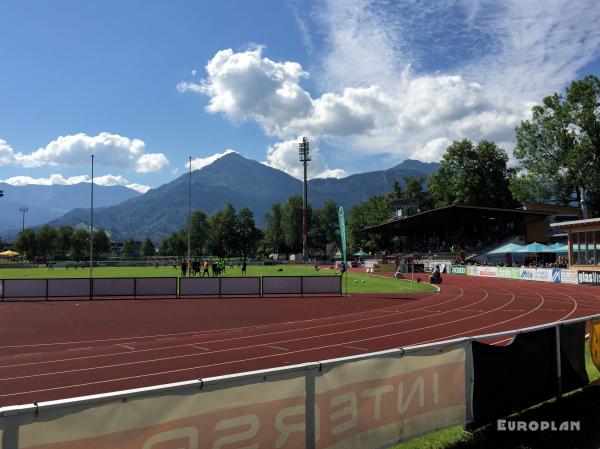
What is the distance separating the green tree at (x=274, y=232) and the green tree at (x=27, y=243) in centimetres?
6864

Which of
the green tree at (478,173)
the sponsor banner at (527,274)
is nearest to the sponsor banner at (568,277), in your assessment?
the sponsor banner at (527,274)

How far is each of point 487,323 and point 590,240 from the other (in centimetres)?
2934

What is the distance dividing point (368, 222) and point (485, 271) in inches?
2877

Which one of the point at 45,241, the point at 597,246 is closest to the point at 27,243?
the point at 45,241

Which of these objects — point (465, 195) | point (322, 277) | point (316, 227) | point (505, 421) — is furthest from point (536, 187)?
point (316, 227)

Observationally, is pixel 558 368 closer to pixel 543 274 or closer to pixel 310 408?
pixel 310 408

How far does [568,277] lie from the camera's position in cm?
3947

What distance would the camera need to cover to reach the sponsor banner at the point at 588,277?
37.0 meters

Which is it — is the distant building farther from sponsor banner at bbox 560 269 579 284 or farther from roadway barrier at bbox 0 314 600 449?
roadway barrier at bbox 0 314 600 449

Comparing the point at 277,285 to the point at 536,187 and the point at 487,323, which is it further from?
the point at 536,187

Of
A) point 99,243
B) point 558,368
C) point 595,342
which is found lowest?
point 558,368

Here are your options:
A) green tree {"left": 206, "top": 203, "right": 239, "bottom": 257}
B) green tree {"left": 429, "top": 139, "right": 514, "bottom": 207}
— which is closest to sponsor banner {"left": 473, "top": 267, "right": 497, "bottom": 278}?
green tree {"left": 429, "top": 139, "right": 514, "bottom": 207}

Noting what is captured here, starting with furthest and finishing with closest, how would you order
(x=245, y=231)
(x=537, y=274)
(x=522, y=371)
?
(x=245, y=231) < (x=537, y=274) < (x=522, y=371)

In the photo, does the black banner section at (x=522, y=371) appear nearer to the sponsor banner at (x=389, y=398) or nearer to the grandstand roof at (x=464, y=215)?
the sponsor banner at (x=389, y=398)
